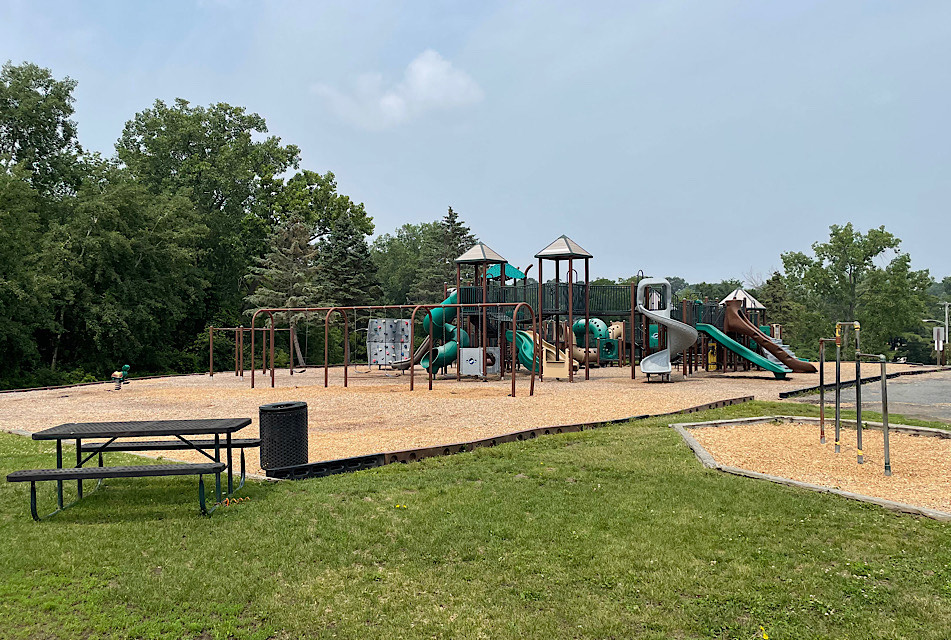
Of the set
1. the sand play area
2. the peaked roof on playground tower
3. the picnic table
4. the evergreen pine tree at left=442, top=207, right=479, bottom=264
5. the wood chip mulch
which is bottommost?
the sand play area

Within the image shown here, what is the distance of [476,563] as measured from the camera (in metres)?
4.61

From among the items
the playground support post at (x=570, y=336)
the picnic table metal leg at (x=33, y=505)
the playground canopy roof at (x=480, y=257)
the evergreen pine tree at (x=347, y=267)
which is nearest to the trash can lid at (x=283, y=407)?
the picnic table metal leg at (x=33, y=505)

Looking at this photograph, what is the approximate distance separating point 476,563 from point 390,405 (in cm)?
1127

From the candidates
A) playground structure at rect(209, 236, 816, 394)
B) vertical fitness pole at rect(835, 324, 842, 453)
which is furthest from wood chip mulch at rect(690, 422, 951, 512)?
playground structure at rect(209, 236, 816, 394)

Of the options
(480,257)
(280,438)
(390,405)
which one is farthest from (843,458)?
(480,257)

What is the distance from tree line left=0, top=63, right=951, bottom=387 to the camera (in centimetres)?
2858

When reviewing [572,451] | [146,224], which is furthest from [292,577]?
[146,224]

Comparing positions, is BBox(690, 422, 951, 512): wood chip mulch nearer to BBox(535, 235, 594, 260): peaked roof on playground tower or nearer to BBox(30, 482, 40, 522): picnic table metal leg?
BBox(30, 482, 40, 522): picnic table metal leg

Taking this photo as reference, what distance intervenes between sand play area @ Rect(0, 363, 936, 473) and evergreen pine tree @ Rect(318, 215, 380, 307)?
2165cm

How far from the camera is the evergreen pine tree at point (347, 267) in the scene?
1779 inches

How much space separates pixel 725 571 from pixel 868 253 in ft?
188

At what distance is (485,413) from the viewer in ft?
45.3

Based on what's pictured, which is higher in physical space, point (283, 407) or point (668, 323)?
point (668, 323)

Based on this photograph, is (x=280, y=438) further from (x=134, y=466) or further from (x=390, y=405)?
(x=390, y=405)
